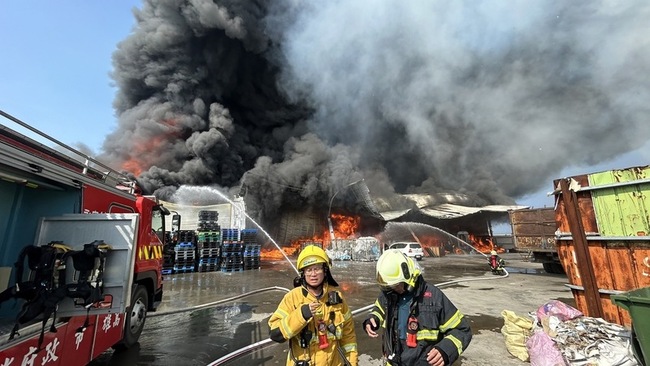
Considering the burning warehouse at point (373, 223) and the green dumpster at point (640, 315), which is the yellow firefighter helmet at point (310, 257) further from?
the burning warehouse at point (373, 223)

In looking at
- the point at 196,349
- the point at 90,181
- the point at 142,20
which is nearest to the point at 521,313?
the point at 196,349

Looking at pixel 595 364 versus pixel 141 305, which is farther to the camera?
pixel 141 305

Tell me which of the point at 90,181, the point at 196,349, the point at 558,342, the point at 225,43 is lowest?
the point at 196,349

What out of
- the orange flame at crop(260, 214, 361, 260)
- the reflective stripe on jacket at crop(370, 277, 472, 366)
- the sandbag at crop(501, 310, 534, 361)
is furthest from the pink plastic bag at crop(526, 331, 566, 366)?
the orange flame at crop(260, 214, 361, 260)

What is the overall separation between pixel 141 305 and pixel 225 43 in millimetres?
31390

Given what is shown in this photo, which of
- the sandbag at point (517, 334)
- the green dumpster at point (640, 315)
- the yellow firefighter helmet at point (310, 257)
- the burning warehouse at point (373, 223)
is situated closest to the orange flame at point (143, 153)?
the burning warehouse at point (373, 223)

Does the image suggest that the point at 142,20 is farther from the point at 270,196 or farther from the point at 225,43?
the point at 270,196

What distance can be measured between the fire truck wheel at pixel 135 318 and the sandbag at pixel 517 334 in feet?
18.0

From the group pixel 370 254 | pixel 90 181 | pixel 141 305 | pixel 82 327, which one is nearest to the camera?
pixel 82 327

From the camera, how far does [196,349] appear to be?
449 cm

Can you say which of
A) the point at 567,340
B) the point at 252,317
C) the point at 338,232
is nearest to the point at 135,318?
the point at 252,317

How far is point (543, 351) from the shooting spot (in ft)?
11.3

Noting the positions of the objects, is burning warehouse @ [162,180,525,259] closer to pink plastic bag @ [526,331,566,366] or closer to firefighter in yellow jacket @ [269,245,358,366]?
pink plastic bag @ [526,331,566,366]

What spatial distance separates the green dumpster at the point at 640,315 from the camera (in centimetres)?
236
